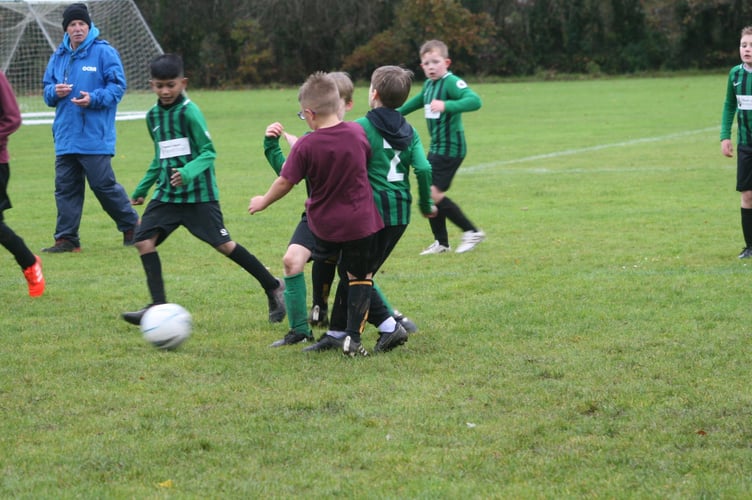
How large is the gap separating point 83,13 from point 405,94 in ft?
14.5

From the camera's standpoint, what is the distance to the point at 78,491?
3.74 meters

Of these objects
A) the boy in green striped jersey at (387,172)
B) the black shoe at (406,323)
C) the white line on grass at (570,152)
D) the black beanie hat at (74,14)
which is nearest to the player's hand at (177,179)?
the boy in green striped jersey at (387,172)

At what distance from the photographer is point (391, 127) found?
225 inches

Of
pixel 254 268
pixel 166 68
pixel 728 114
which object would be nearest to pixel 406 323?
pixel 254 268

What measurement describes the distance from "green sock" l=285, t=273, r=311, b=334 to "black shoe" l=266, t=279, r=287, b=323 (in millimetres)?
567

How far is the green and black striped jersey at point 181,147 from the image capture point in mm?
6242

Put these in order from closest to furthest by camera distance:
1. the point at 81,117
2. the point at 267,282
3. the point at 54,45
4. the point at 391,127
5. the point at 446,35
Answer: the point at 391,127
the point at 267,282
the point at 81,117
the point at 54,45
the point at 446,35

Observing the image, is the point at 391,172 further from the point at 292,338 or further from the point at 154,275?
the point at 154,275

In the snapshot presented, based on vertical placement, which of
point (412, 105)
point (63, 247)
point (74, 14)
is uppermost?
point (74, 14)

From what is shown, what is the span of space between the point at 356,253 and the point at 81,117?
457cm

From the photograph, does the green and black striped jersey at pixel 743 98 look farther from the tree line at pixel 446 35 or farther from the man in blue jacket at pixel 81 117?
the tree line at pixel 446 35

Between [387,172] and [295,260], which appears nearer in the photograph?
[387,172]

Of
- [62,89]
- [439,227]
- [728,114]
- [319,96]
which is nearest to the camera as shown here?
[319,96]

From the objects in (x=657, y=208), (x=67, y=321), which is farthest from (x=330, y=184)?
(x=657, y=208)
